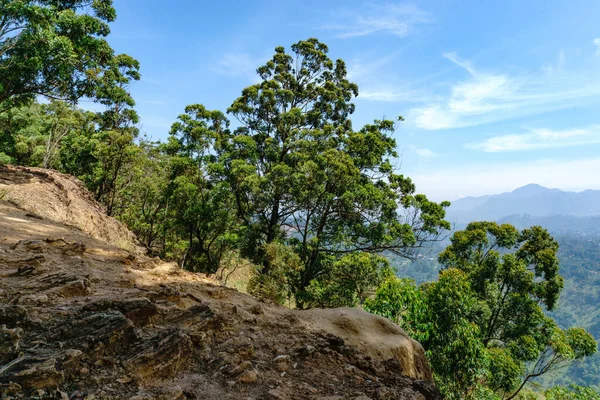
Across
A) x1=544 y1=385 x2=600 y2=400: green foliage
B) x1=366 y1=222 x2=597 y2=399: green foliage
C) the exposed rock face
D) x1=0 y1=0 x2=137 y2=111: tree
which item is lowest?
x1=544 y1=385 x2=600 y2=400: green foliage

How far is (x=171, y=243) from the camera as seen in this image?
76.7 feet

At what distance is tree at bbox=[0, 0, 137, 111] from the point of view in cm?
1098

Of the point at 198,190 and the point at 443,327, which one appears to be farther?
the point at 198,190

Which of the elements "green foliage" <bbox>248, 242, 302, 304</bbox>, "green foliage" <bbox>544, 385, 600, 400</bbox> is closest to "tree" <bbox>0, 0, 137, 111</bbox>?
"green foliage" <bbox>248, 242, 302, 304</bbox>

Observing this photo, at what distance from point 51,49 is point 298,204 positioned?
12275mm

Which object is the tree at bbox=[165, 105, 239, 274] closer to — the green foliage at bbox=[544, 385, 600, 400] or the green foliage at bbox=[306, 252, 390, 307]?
the green foliage at bbox=[306, 252, 390, 307]

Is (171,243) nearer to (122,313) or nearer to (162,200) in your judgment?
(162,200)

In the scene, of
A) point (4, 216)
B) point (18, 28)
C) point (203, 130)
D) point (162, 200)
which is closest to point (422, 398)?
point (4, 216)

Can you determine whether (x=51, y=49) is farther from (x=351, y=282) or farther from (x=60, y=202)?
(x=351, y=282)

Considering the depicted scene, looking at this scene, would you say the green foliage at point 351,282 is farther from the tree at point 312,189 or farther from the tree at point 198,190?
the tree at point 198,190

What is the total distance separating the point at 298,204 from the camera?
18641mm

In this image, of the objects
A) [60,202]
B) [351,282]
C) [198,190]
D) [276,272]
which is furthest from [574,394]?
[60,202]

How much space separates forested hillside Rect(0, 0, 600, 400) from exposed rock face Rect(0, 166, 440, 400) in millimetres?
4183

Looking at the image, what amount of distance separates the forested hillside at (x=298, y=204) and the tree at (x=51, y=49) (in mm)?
53
